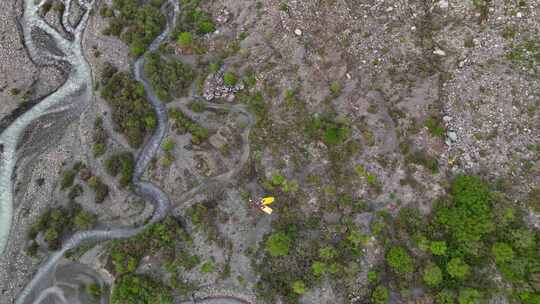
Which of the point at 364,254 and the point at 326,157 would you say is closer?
the point at 364,254

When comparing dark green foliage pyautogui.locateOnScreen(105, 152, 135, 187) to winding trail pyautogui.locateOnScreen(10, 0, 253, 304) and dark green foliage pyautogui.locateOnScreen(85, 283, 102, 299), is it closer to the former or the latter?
winding trail pyautogui.locateOnScreen(10, 0, 253, 304)

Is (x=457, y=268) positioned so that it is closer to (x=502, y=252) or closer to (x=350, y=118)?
(x=502, y=252)

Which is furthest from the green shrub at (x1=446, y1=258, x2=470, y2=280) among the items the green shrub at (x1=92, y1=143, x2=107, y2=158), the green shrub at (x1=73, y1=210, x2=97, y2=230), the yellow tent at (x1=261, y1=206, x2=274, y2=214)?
the green shrub at (x1=92, y1=143, x2=107, y2=158)

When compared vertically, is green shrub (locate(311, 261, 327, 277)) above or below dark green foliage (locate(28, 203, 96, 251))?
below

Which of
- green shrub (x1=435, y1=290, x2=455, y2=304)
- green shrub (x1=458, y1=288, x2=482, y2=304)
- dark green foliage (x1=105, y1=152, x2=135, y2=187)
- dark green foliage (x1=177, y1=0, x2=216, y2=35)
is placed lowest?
green shrub (x1=435, y1=290, x2=455, y2=304)

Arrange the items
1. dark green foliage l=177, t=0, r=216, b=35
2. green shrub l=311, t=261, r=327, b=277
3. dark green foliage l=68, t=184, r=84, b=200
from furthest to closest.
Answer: dark green foliage l=177, t=0, r=216, b=35 < dark green foliage l=68, t=184, r=84, b=200 < green shrub l=311, t=261, r=327, b=277

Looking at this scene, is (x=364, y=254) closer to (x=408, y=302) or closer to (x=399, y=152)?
(x=408, y=302)

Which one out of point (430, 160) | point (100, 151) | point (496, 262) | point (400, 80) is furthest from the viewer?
point (100, 151)

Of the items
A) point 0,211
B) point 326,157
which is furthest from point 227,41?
point 0,211
